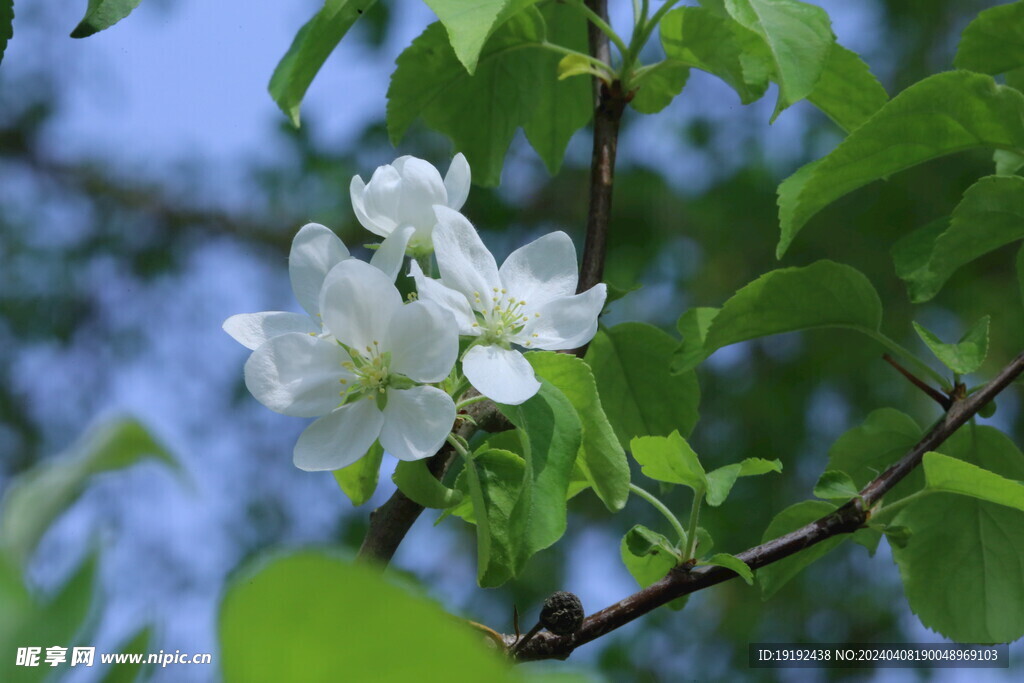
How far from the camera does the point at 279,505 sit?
8.88 ft

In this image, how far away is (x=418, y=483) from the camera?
460 mm

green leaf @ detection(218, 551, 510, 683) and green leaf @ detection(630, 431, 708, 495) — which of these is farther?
green leaf @ detection(630, 431, 708, 495)

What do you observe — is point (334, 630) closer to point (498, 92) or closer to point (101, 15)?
point (101, 15)

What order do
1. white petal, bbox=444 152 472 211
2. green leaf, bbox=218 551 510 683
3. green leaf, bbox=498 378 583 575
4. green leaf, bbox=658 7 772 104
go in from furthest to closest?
green leaf, bbox=658 7 772 104 < white petal, bbox=444 152 472 211 < green leaf, bbox=498 378 583 575 < green leaf, bbox=218 551 510 683

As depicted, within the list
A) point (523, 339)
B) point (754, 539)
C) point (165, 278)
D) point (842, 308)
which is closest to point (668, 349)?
point (842, 308)

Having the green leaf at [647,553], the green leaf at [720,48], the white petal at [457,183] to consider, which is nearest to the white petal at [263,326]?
the white petal at [457,183]

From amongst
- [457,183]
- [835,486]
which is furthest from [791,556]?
[457,183]

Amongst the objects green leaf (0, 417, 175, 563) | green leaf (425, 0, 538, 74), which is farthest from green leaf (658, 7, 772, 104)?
green leaf (0, 417, 175, 563)

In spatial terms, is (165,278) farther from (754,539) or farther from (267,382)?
(267,382)

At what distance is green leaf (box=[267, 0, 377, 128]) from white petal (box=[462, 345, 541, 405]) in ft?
0.84

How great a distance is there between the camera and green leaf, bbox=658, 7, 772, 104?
64cm

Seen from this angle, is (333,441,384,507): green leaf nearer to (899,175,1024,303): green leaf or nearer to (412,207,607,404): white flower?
(412,207,607,404): white flower

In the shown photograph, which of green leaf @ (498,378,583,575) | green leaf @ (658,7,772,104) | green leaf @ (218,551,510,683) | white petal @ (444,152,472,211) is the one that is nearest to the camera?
green leaf @ (218,551,510,683)

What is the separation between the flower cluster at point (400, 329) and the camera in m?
0.45
